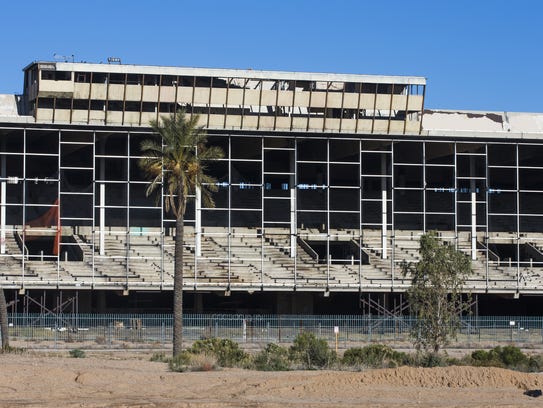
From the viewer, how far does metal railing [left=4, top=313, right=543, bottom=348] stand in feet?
194

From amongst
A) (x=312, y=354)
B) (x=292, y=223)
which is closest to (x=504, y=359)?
(x=312, y=354)

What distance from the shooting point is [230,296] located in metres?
77.4

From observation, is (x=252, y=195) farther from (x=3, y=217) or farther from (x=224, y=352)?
(x=224, y=352)

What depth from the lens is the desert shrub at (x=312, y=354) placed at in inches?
1839

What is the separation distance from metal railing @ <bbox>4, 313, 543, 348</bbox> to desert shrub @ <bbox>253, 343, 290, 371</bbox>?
9.70m

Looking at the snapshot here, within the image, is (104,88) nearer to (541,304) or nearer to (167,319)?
(167,319)

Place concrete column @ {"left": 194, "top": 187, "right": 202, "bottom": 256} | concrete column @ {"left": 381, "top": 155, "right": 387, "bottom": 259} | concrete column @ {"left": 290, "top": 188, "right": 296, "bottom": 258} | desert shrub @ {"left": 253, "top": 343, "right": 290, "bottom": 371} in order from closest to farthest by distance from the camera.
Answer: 1. desert shrub @ {"left": 253, "top": 343, "right": 290, "bottom": 371}
2. concrete column @ {"left": 194, "top": 187, "right": 202, "bottom": 256}
3. concrete column @ {"left": 290, "top": 188, "right": 296, "bottom": 258}
4. concrete column @ {"left": 381, "top": 155, "right": 387, "bottom": 259}

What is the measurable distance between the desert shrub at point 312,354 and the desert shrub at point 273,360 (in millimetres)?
446

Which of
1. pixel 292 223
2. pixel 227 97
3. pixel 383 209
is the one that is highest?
pixel 227 97

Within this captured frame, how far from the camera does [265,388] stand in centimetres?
3775

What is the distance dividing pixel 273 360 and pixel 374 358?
4.65m

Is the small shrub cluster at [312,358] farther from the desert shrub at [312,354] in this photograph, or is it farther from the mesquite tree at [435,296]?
the mesquite tree at [435,296]

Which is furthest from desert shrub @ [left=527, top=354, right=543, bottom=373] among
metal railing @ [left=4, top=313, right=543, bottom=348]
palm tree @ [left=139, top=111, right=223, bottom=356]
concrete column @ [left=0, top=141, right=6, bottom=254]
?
concrete column @ [left=0, top=141, right=6, bottom=254]

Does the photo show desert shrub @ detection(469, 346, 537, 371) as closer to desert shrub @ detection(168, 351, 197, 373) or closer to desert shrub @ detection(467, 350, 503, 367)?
desert shrub @ detection(467, 350, 503, 367)
